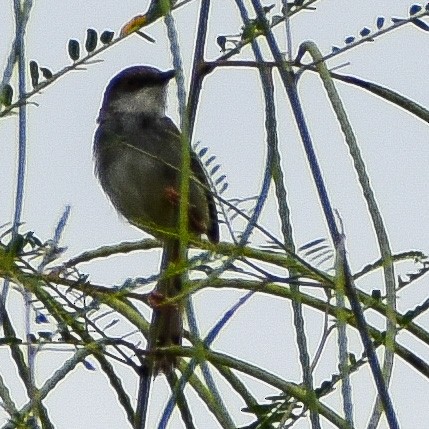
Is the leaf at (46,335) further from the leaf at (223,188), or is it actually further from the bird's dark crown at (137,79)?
the bird's dark crown at (137,79)

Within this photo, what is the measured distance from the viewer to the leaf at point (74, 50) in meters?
2.28

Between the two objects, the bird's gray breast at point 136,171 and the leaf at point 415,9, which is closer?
the leaf at point 415,9

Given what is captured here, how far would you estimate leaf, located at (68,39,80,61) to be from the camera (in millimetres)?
2275

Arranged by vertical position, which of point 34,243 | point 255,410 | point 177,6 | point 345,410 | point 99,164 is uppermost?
point 99,164

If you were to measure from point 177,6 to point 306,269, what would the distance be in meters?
0.63

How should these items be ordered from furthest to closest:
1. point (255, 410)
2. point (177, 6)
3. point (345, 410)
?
point (177, 6) < point (255, 410) < point (345, 410)

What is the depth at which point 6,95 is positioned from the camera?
2.08m

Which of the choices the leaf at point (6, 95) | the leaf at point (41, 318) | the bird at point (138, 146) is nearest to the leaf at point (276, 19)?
the leaf at point (6, 95)

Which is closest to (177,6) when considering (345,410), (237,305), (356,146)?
(356,146)

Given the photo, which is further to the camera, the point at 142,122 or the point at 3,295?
the point at 142,122

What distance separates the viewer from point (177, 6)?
7.14ft

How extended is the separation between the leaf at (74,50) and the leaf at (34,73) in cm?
8

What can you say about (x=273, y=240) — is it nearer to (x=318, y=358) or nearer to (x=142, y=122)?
(x=318, y=358)

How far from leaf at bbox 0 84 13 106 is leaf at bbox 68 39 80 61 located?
0.76 ft
